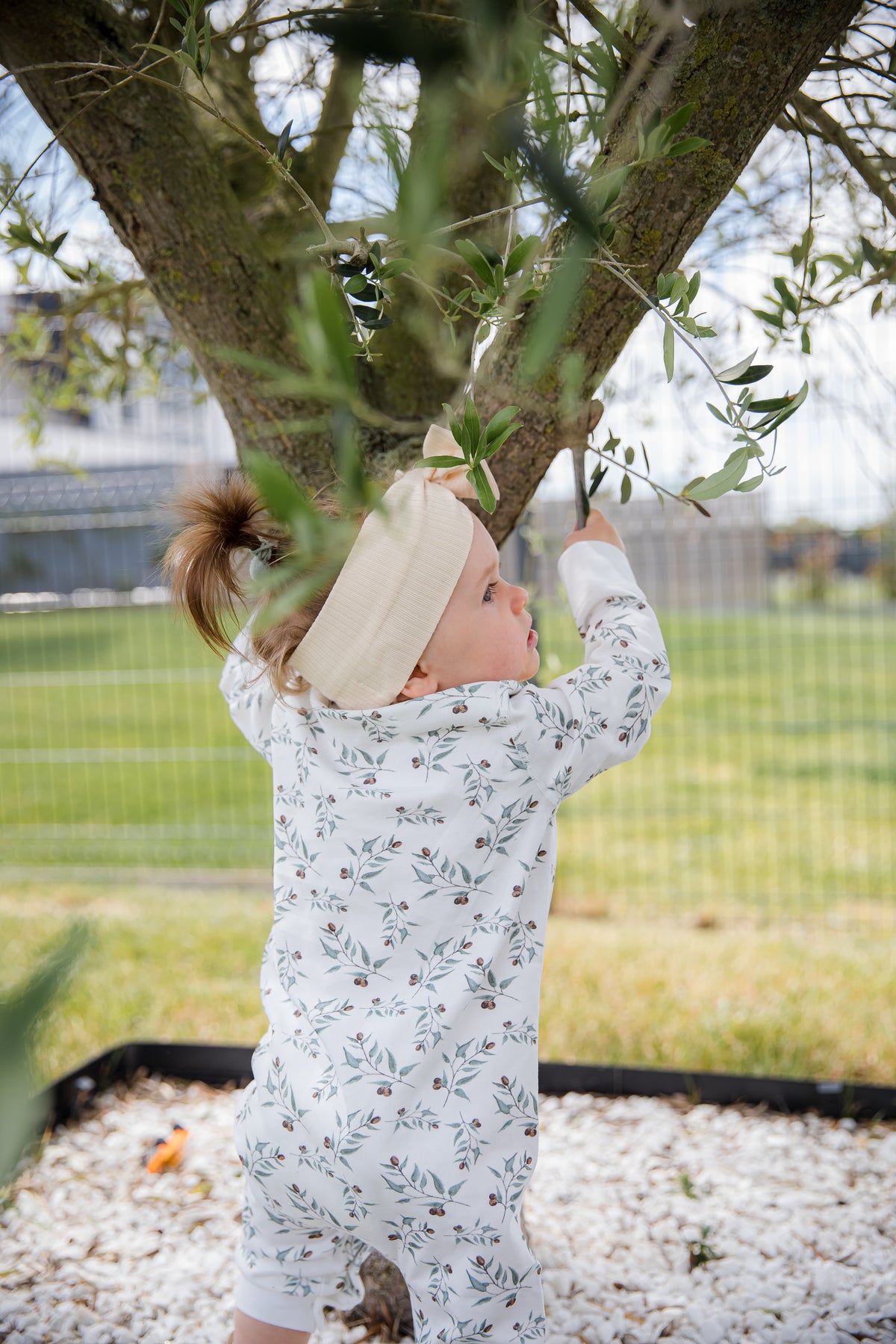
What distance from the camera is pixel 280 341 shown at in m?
1.64

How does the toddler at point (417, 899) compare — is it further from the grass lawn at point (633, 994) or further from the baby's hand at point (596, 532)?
the grass lawn at point (633, 994)

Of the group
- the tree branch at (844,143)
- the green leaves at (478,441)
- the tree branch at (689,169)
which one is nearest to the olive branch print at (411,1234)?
the green leaves at (478,441)

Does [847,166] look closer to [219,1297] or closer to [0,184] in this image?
[0,184]

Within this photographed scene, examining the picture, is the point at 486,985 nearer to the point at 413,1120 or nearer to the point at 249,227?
the point at 413,1120

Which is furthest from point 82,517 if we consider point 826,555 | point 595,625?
point 595,625

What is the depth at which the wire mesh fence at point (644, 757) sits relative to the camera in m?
4.38

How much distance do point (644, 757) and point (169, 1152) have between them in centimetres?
454

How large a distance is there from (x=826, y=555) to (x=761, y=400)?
3765 mm

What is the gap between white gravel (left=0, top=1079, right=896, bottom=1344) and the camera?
5.69 feet

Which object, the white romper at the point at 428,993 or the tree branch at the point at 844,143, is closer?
the white romper at the point at 428,993

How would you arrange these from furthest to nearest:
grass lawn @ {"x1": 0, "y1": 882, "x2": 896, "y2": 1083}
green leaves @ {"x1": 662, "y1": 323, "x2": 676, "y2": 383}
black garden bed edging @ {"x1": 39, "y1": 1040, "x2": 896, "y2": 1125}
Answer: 1. grass lawn @ {"x1": 0, "y1": 882, "x2": 896, "y2": 1083}
2. black garden bed edging @ {"x1": 39, "y1": 1040, "x2": 896, "y2": 1125}
3. green leaves @ {"x1": 662, "y1": 323, "x2": 676, "y2": 383}

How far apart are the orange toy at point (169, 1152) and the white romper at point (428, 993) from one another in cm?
82

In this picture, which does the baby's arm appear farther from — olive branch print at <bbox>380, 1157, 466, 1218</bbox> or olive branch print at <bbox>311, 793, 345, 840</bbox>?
olive branch print at <bbox>380, 1157, 466, 1218</bbox>

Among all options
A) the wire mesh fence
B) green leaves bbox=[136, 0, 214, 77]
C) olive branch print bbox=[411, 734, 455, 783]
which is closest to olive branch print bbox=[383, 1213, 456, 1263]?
olive branch print bbox=[411, 734, 455, 783]
